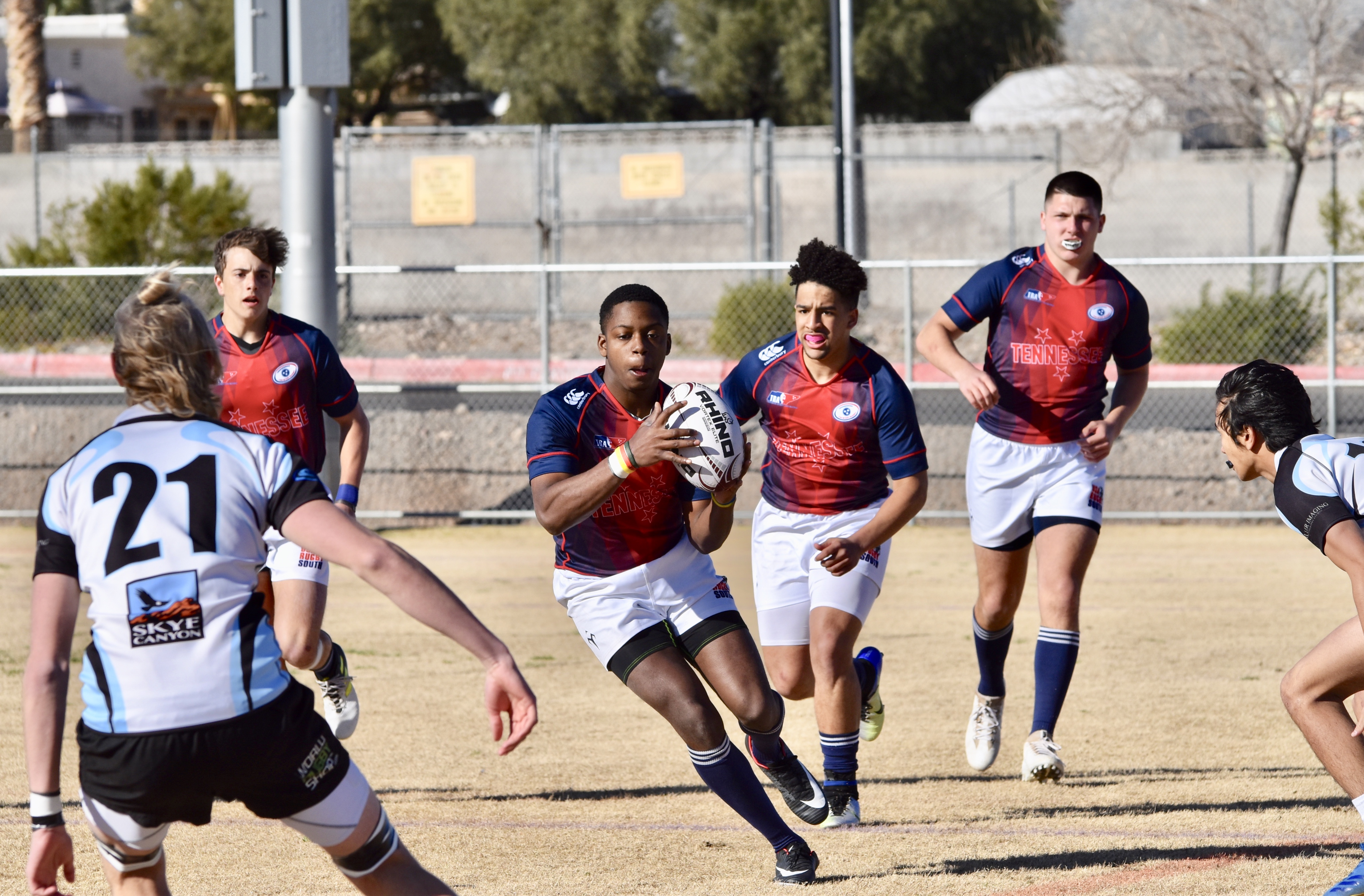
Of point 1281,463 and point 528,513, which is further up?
point 1281,463

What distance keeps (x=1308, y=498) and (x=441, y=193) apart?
2284 centimetres

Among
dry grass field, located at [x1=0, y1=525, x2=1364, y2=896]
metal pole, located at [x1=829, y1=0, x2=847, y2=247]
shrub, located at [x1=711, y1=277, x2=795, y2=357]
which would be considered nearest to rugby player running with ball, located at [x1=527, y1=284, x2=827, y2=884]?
dry grass field, located at [x1=0, y1=525, x2=1364, y2=896]

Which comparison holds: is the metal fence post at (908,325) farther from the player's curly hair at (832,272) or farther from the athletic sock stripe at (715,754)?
the athletic sock stripe at (715,754)

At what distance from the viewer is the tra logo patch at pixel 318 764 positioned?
10.2 feet

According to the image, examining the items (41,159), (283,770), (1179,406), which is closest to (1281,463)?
(283,770)

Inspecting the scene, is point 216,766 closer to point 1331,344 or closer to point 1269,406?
Answer: point 1269,406

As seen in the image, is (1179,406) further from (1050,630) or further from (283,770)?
(283,770)

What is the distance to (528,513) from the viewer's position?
13.8m

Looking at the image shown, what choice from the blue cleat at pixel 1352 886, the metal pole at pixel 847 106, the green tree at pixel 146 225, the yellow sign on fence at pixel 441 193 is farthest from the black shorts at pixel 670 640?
the yellow sign on fence at pixel 441 193

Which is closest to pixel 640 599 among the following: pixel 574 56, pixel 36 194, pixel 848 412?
pixel 848 412

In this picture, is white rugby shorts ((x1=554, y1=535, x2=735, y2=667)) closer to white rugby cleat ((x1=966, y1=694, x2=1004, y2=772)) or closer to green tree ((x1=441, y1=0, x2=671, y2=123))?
white rugby cleat ((x1=966, y1=694, x2=1004, y2=772))

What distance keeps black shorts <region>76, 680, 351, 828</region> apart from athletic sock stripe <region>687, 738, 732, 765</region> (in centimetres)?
174

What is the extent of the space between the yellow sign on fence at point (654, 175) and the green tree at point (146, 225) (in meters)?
6.12

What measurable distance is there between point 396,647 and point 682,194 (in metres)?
17.5
